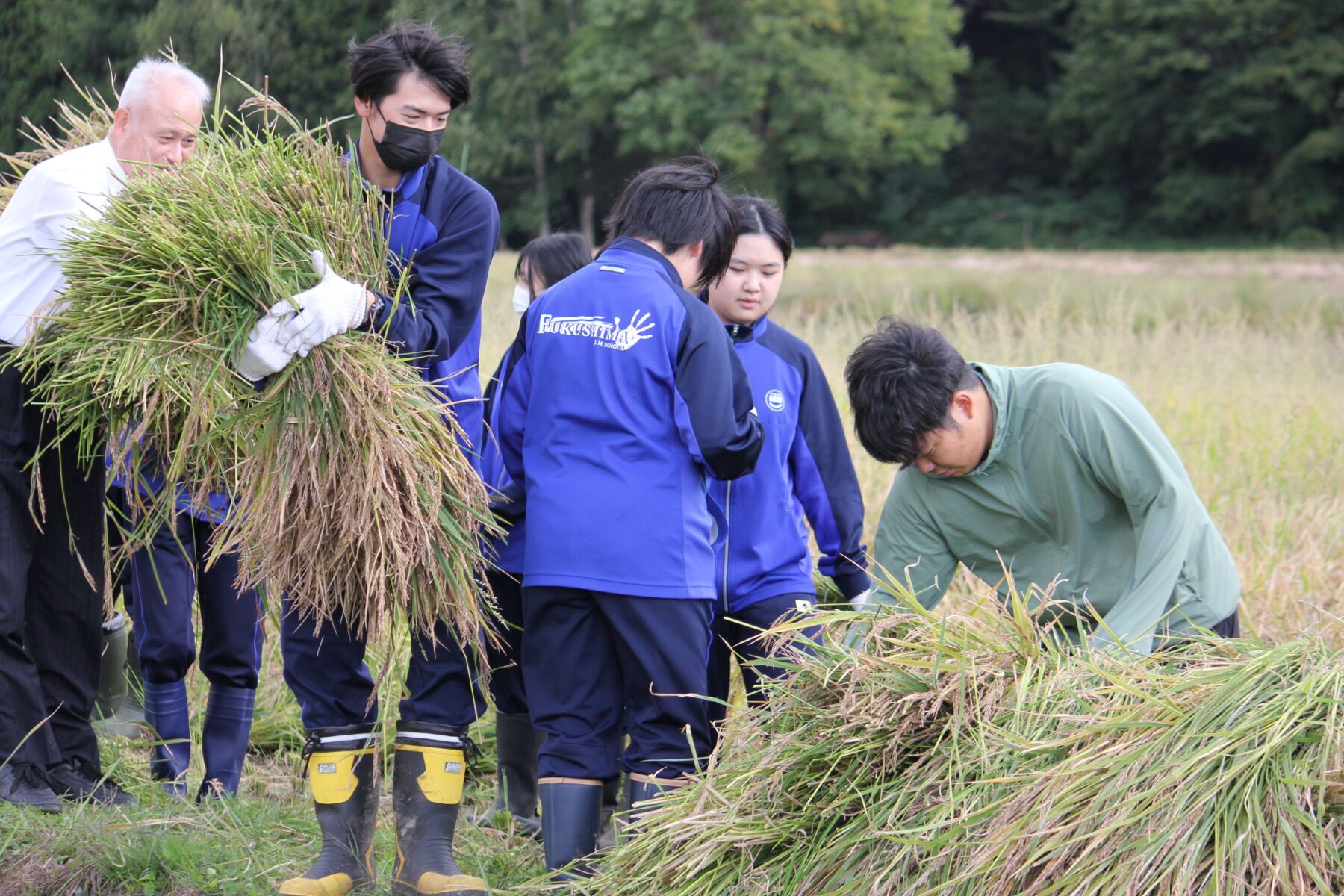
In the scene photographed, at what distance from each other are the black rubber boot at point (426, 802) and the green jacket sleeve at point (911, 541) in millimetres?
1194

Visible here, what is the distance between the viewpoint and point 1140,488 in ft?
9.61

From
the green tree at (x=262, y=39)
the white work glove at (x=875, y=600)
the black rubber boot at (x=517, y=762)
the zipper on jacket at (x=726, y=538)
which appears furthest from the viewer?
Answer: the green tree at (x=262, y=39)

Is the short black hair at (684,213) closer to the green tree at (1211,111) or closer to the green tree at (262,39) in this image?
the green tree at (262,39)

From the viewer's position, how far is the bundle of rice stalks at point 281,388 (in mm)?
2615

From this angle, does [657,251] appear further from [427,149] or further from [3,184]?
[3,184]

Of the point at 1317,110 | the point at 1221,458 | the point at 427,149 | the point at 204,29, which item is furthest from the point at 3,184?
the point at 1317,110

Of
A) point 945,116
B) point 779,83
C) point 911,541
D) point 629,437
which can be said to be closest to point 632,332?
point 629,437

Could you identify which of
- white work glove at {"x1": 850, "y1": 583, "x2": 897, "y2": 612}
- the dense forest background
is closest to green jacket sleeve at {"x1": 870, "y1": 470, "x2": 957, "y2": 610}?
white work glove at {"x1": 850, "y1": 583, "x2": 897, "y2": 612}

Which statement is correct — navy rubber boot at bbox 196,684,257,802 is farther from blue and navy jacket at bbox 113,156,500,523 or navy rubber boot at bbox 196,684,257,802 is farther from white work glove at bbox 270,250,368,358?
white work glove at bbox 270,250,368,358

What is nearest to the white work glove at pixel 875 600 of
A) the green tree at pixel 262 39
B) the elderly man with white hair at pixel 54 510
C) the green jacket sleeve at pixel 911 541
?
the green jacket sleeve at pixel 911 541

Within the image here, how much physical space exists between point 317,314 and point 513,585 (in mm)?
934

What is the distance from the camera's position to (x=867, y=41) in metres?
40.1

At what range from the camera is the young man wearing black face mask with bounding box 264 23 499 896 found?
9.22 ft

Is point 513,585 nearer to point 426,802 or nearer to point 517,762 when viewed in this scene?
point 426,802
